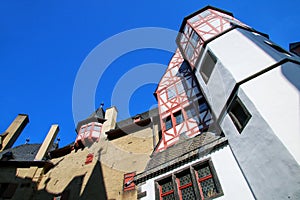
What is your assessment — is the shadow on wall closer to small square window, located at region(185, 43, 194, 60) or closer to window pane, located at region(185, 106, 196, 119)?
window pane, located at region(185, 106, 196, 119)

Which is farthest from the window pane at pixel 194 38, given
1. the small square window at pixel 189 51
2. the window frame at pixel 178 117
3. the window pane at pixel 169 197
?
the window pane at pixel 169 197

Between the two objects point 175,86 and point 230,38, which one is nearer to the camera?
point 230,38

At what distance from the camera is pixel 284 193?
445 cm

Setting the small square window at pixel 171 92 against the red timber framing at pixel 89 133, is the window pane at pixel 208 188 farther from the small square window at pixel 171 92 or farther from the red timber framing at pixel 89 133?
the red timber framing at pixel 89 133

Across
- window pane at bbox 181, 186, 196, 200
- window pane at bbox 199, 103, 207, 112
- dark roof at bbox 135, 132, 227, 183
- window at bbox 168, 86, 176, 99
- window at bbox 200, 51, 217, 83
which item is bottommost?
window pane at bbox 181, 186, 196, 200

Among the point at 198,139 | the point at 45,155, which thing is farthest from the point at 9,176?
the point at 198,139

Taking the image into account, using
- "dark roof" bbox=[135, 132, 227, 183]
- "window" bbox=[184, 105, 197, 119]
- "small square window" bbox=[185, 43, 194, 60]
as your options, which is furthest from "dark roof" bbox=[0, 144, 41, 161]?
"small square window" bbox=[185, 43, 194, 60]

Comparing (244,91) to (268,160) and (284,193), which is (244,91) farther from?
(284,193)

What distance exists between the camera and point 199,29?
1140 cm

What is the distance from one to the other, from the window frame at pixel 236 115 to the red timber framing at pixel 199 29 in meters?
3.94

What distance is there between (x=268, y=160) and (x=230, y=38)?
565 centimetres

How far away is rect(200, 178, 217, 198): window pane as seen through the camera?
5873 millimetres

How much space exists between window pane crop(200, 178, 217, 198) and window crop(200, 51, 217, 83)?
14.8ft

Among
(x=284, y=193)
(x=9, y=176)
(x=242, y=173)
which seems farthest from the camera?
(x=9, y=176)
